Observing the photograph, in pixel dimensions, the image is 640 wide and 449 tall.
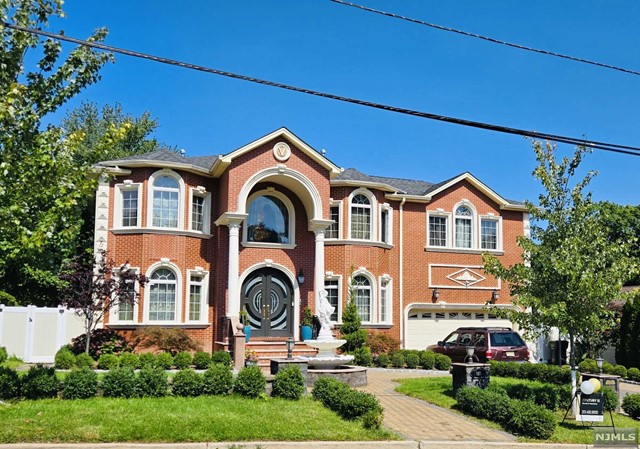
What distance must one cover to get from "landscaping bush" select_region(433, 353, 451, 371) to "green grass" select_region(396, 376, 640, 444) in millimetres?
3368

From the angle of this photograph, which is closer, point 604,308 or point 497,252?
point 604,308

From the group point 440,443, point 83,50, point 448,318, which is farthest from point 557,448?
point 448,318

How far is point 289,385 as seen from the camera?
41.3 feet

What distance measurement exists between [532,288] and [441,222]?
13128 mm

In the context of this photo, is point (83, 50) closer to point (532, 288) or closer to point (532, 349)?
point (532, 288)

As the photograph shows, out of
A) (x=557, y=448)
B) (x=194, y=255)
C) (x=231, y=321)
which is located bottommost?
(x=557, y=448)

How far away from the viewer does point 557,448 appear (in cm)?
1054

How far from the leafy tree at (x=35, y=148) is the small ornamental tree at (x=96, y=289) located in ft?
24.1

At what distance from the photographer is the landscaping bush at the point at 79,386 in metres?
11.5

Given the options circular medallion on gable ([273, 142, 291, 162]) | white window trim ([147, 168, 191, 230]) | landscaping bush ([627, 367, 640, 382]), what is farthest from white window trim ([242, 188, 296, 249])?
landscaping bush ([627, 367, 640, 382])

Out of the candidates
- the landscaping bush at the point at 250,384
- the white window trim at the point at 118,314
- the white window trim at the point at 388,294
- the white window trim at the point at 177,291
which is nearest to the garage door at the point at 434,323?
the white window trim at the point at 388,294

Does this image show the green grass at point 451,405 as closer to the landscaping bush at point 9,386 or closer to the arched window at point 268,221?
the arched window at point 268,221

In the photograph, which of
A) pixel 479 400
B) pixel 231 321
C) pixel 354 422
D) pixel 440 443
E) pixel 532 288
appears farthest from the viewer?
pixel 231 321

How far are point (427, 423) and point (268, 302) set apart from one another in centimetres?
1182
